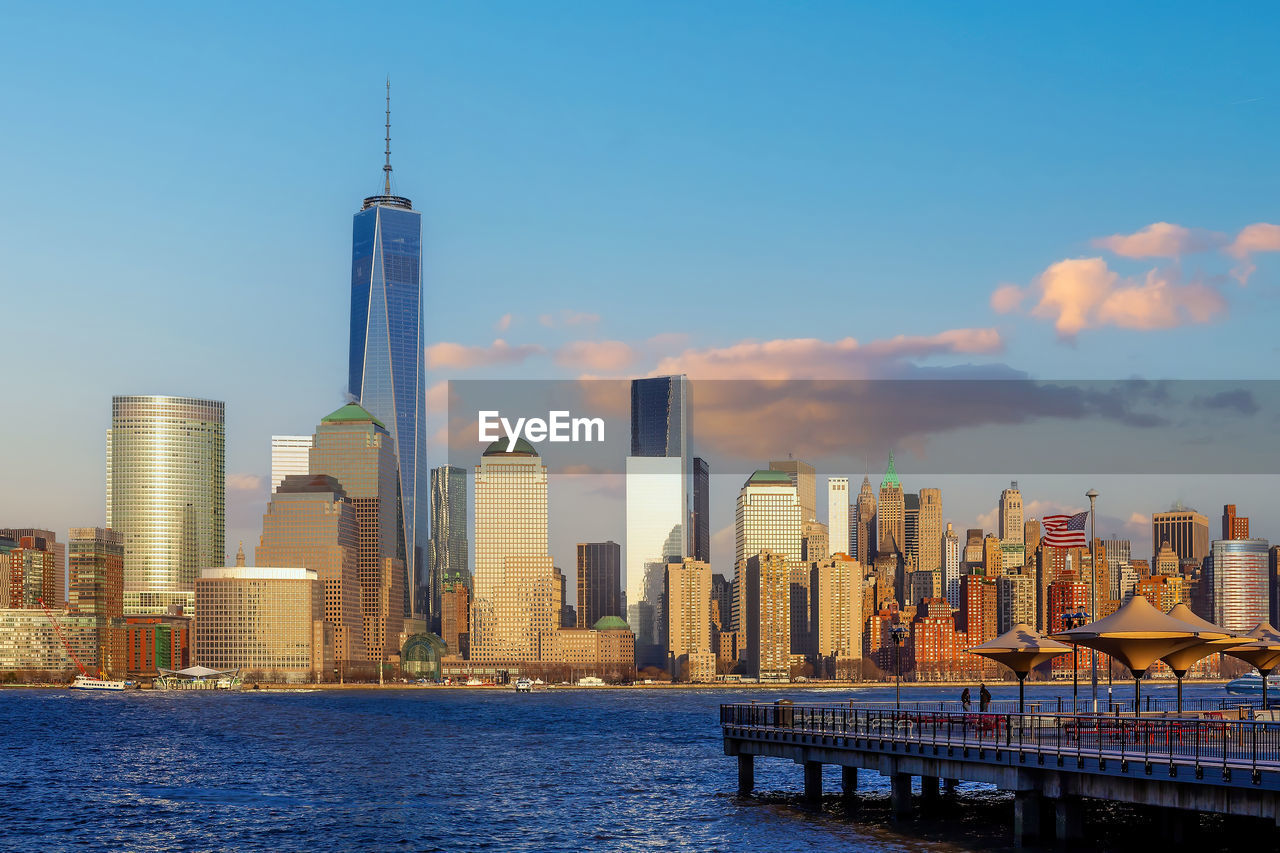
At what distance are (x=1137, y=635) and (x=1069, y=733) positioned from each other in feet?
14.6

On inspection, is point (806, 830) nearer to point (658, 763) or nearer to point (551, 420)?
point (658, 763)

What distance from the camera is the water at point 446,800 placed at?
2435 inches

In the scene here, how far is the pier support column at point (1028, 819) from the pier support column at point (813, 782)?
54.5ft

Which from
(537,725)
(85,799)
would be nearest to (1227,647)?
(85,799)

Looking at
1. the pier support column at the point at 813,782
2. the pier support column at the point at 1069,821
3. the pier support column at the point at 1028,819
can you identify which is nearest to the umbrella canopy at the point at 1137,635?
the pier support column at the point at 1028,819

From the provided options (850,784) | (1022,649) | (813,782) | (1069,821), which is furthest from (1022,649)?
(1069,821)

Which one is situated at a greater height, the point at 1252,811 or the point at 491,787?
the point at 1252,811

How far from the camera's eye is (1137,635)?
56281 millimetres

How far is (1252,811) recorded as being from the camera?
43812mm

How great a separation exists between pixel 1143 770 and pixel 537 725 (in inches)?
4646

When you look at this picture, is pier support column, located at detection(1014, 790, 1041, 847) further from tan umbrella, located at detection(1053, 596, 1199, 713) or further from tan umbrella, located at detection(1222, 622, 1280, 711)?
tan umbrella, located at detection(1222, 622, 1280, 711)

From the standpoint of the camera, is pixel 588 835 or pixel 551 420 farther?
pixel 551 420

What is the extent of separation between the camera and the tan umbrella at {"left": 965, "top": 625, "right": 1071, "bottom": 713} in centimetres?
6681

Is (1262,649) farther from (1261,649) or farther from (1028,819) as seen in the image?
(1028,819)
